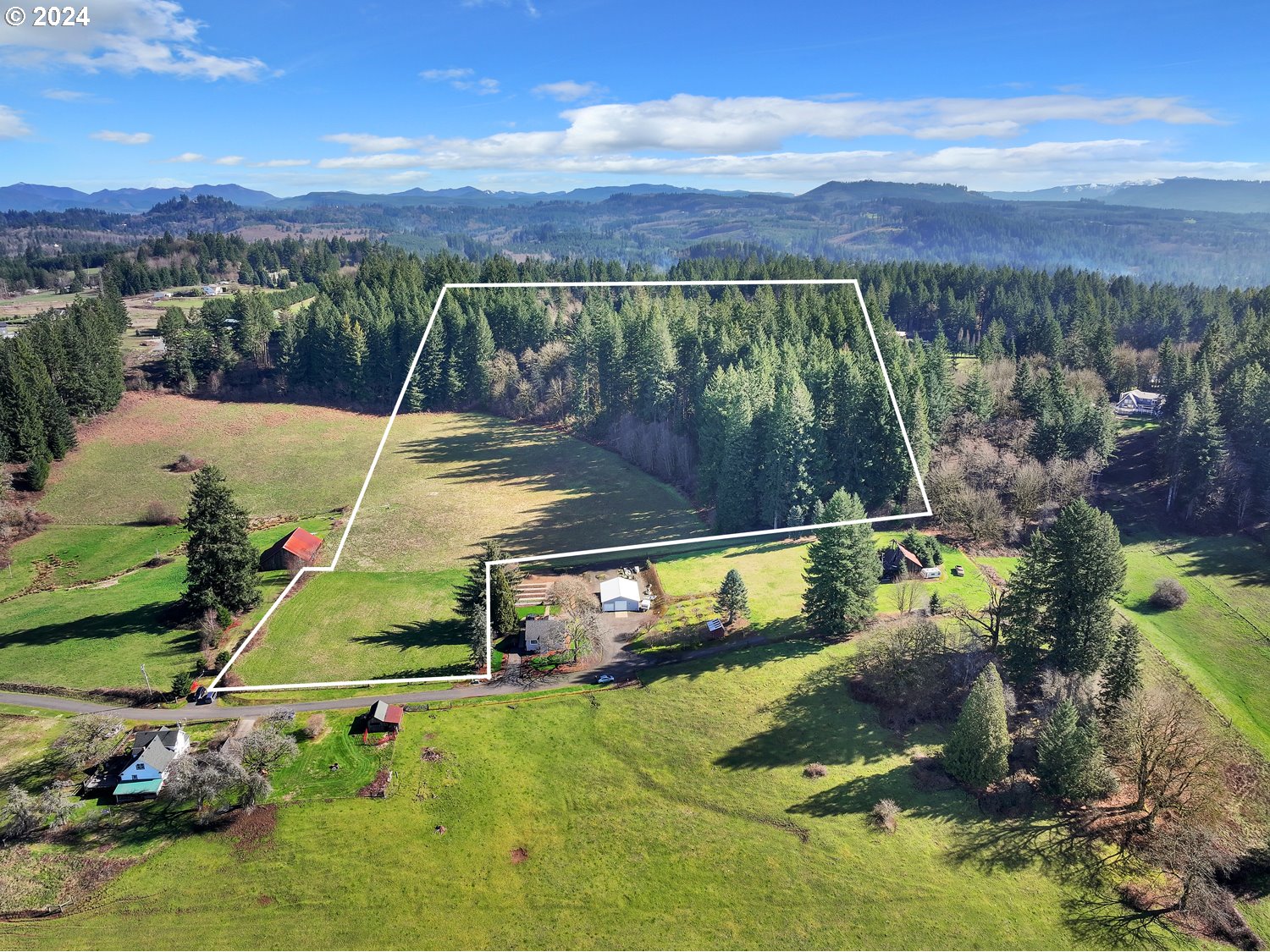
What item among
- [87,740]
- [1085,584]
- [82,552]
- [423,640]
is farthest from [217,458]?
[1085,584]

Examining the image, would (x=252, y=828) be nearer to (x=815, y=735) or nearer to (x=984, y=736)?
(x=815, y=735)

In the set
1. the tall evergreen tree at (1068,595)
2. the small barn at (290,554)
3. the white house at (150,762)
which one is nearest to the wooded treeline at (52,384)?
the small barn at (290,554)

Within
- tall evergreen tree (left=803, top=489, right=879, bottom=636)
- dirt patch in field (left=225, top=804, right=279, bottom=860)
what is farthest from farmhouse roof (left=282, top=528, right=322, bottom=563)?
tall evergreen tree (left=803, top=489, right=879, bottom=636)

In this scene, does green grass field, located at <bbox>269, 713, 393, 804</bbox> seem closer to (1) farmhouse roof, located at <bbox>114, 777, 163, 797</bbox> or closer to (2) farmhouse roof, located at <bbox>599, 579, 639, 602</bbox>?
(1) farmhouse roof, located at <bbox>114, 777, 163, 797</bbox>

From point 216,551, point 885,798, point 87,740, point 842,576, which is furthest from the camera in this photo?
point 216,551

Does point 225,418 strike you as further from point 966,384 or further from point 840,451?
point 966,384

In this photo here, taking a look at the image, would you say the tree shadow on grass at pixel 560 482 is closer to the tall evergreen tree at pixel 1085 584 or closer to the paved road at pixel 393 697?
the paved road at pixel 393 697

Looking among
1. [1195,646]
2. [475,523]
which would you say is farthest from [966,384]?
[475,523]
